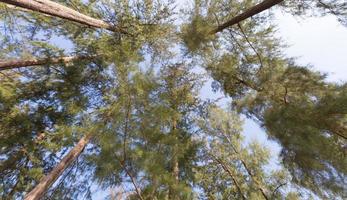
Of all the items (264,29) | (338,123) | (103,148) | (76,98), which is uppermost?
(264,29)

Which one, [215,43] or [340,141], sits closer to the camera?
[340,141]

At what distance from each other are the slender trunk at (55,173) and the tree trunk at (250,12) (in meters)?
4.31

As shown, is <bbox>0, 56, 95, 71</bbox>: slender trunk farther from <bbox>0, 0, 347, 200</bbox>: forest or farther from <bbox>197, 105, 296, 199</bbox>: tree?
<bbox>197, 105, 296, 199</bbox>: tree

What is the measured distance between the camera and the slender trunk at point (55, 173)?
5.64 metres

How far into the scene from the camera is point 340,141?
579 cm

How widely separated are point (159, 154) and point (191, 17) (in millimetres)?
4458

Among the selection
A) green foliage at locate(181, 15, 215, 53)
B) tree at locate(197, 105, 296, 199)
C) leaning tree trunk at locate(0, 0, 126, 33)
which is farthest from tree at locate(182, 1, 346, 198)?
leaning tree trunk at locate(0, 0, 126, 33)

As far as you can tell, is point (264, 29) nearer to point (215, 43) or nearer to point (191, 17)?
point (215, 43)

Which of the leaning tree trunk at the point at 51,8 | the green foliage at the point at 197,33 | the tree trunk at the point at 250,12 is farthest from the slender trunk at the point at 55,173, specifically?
the tree trunk at the point at 250,12

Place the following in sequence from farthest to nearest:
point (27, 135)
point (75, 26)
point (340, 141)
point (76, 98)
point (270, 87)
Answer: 1. point (75, 26)
2. point (76, 98)
3. point (27, 135)
4. point (270, 87)
5. point (340, 141)

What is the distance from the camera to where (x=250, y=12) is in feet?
23.5

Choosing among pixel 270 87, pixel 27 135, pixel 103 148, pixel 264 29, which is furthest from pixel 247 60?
pixel 27 135

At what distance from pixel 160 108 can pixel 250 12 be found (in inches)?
135

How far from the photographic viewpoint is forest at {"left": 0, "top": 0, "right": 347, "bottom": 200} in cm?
500
